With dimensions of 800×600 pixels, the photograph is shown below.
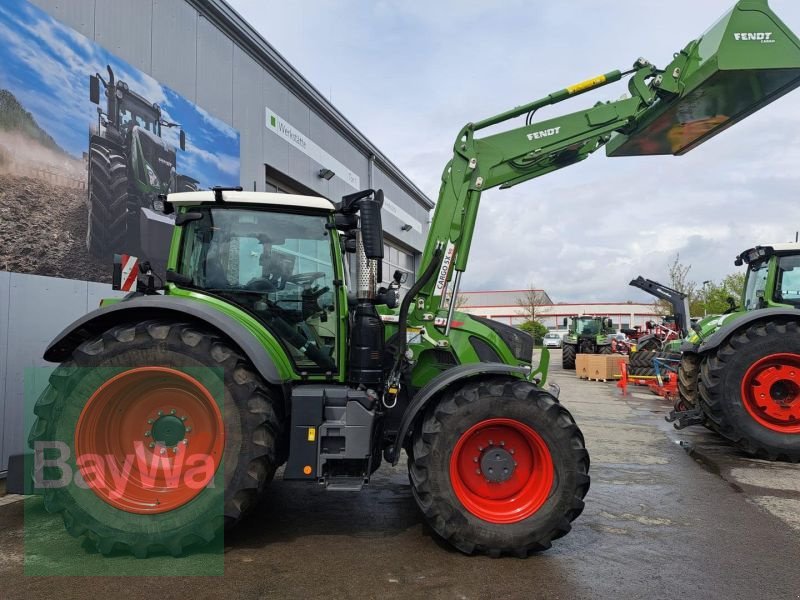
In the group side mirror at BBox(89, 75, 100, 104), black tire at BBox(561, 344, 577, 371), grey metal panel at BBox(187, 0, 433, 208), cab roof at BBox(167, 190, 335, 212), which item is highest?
grey metal panel at BBox(187, 0, 433, 208)

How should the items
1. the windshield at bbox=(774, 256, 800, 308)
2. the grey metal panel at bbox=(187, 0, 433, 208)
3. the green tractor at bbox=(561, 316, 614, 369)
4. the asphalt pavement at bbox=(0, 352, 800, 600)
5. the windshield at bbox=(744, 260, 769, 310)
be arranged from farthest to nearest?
the green tractor at bbox=(561, 316, 614, 369)
the grey metal panel at bbox=(187, 0, 433, 208)
the windshield at bbox=(744, 260, 769, 310)
the windshield at bbox=(774, 256, 800, 308)
the asphalt pavement at bbox=(0, 352, 800, 600)

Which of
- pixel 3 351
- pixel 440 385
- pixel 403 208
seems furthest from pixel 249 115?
pixel 403 208

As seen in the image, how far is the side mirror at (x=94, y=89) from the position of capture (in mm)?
6398

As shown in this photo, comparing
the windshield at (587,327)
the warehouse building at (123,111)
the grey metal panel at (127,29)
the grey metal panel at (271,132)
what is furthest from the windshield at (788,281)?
the windshield at (587,327)

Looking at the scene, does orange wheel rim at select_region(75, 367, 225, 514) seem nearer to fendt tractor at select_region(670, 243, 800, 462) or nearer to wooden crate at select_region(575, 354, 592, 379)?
fendt tractor at select_region(670, 243, 800, 462)

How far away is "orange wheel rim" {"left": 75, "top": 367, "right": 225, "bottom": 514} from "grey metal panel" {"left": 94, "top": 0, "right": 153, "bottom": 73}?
4775mm

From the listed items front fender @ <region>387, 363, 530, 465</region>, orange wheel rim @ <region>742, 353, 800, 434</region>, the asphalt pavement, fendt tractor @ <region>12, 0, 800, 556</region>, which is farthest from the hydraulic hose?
orange wheel rim @ <region>742, 353, 800, 434</region>

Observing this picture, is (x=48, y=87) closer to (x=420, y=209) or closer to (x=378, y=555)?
(x=378, y=555)

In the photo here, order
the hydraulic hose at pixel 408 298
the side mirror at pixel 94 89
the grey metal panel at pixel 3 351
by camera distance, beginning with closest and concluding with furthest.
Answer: the hydraulic hose at pixel 408 298, the grey metal panel at pixel 3 351, the side mirror at pixel 94 89

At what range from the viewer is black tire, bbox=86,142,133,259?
642 centimetres

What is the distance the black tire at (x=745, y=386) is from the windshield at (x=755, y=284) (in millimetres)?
1325

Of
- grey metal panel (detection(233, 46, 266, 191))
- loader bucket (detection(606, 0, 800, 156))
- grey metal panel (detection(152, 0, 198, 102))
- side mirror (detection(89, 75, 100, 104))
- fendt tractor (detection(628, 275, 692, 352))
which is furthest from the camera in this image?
fendt tractor (detection(628, 275, 692, 352))

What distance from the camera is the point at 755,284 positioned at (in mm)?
8242

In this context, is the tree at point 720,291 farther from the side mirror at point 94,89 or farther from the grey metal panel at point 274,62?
the side mirror at point 94,89
